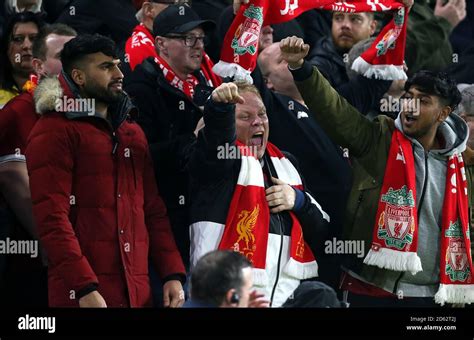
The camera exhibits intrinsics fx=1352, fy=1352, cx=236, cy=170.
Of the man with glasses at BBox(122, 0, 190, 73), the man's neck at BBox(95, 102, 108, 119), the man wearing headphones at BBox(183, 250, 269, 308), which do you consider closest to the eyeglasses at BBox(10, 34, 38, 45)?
the man with glasses at BBox(122, 0, 190, 73)

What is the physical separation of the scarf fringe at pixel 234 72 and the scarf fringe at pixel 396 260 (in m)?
1.06

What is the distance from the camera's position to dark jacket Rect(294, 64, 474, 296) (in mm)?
6652

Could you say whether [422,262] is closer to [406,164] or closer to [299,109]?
[406,164]

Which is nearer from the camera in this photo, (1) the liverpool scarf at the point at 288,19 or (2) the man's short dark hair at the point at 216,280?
(2) the man's short dark hair at the point at 216,280

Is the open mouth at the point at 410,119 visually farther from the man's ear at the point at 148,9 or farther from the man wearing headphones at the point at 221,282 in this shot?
the man wearing headphones at the point at 221,282

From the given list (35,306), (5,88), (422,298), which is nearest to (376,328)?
(422,298)

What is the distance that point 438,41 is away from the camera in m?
7.80

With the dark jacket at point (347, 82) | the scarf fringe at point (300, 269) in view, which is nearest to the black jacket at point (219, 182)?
the scarf fringe at point (300, 269)

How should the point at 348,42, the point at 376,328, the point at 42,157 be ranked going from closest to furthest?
1. the point at 42,157
2. the point at 376,328
3. the point at 348,42

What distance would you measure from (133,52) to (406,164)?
1.47m

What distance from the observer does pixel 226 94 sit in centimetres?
611

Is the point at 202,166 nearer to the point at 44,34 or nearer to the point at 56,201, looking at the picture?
the point at 56,201

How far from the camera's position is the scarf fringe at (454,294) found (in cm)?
663

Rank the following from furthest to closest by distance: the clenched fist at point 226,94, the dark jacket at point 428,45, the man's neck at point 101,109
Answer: the dark jacket at point 428,45, the man's neck at point 101,109, the clenched fist at point 226,94
